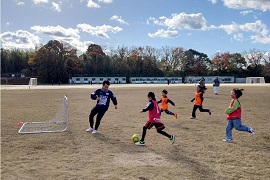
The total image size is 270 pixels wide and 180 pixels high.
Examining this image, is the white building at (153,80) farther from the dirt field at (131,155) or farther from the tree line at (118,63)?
the dirt field at (131,155)

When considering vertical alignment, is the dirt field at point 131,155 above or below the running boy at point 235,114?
below

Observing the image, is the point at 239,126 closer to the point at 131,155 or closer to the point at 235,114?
the point at 235,114

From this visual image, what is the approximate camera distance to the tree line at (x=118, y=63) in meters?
82.0

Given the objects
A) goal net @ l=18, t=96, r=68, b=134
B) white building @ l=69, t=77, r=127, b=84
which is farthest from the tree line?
goal net @ l=18, t=96, r=68, b=134

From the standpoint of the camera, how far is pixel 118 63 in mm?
94000

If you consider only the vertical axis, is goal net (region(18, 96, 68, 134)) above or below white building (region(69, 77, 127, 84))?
below

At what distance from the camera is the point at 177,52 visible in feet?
328

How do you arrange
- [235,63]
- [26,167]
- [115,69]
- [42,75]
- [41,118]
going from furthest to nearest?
[235,63]
[115,69]
[42,75]
[41,118]
[26,167]

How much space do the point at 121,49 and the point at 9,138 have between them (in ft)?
306

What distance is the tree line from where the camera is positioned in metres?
82.0

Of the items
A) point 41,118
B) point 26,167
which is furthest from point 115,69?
point 26,167

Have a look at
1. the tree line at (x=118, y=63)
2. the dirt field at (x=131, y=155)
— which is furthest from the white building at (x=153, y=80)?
the dirt field at (x=131, y=155)

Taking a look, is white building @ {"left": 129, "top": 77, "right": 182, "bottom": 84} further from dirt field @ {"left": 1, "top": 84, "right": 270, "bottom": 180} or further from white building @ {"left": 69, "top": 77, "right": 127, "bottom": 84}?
dirt field @ {"left": 1, "top": 84, "right": 270, "bottom": 180}

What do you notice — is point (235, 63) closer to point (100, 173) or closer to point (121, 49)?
point (121, 49)
